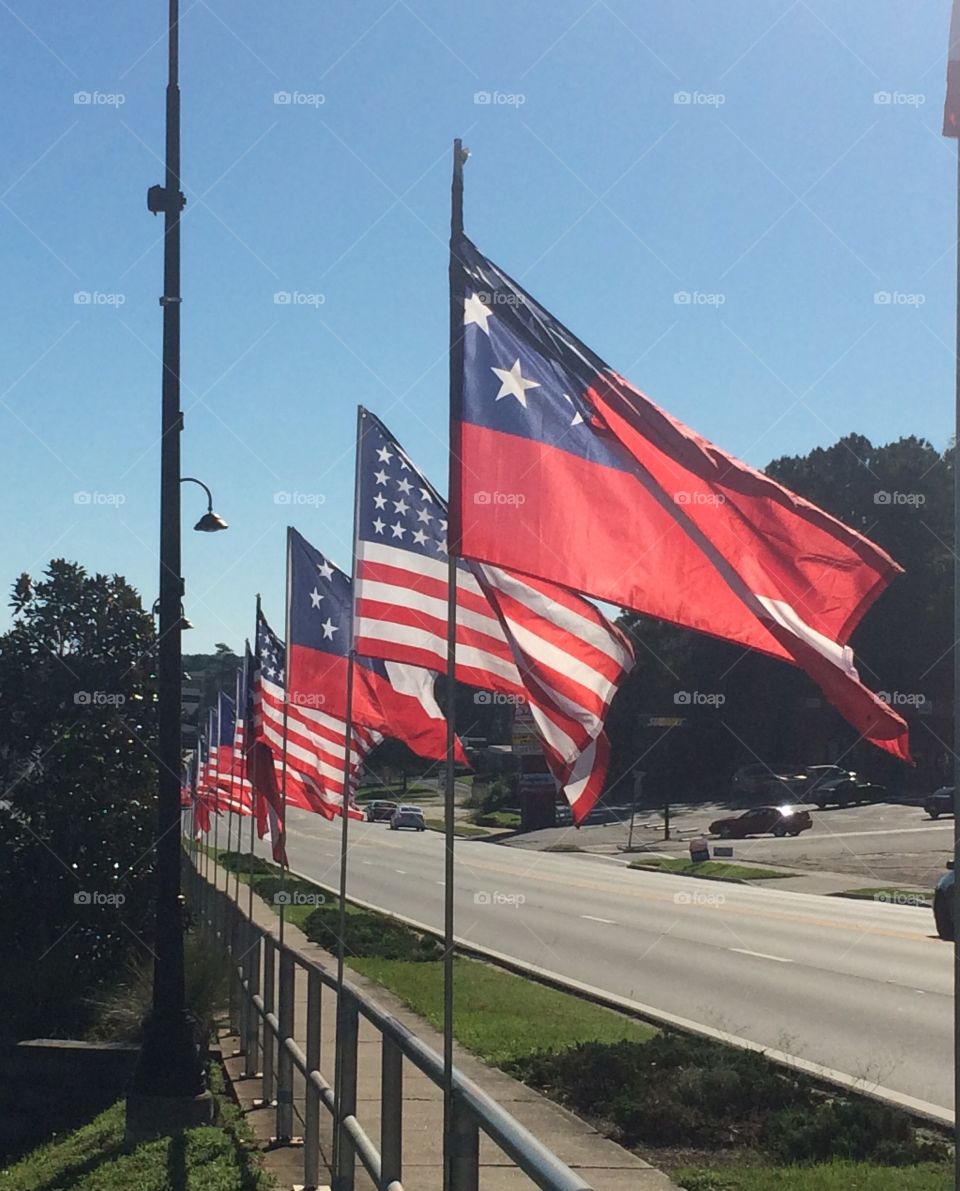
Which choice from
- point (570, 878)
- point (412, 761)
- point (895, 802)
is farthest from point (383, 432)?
point (412, 761)

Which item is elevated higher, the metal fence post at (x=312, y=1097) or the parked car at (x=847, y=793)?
the metal fence post at (x=312, y=1097)

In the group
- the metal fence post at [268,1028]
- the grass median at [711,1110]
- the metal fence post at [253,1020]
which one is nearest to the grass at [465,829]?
the grass median at [711,1110]

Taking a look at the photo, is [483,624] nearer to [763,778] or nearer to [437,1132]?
[437,1132]

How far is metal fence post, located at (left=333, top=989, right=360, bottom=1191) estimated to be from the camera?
23.9 ft

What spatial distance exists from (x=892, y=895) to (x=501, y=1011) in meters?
19.8

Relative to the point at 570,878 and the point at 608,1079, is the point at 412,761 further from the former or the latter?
the point at 608,1079

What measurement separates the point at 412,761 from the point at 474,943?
84.9m

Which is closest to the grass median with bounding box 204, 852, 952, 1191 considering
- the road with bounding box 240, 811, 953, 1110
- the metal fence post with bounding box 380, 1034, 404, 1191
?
the road with bounding box 240, 811, 953, 1110

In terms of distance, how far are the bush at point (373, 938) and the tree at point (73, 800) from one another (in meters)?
4.31

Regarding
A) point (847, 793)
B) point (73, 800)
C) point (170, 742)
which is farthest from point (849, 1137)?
point (847, 793)

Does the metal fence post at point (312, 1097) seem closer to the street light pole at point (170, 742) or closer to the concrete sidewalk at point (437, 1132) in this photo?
the concrete sidewalk at point (437, 1132)

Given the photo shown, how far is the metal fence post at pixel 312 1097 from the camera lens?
849 cm

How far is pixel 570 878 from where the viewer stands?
41656mm

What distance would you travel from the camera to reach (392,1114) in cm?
608
